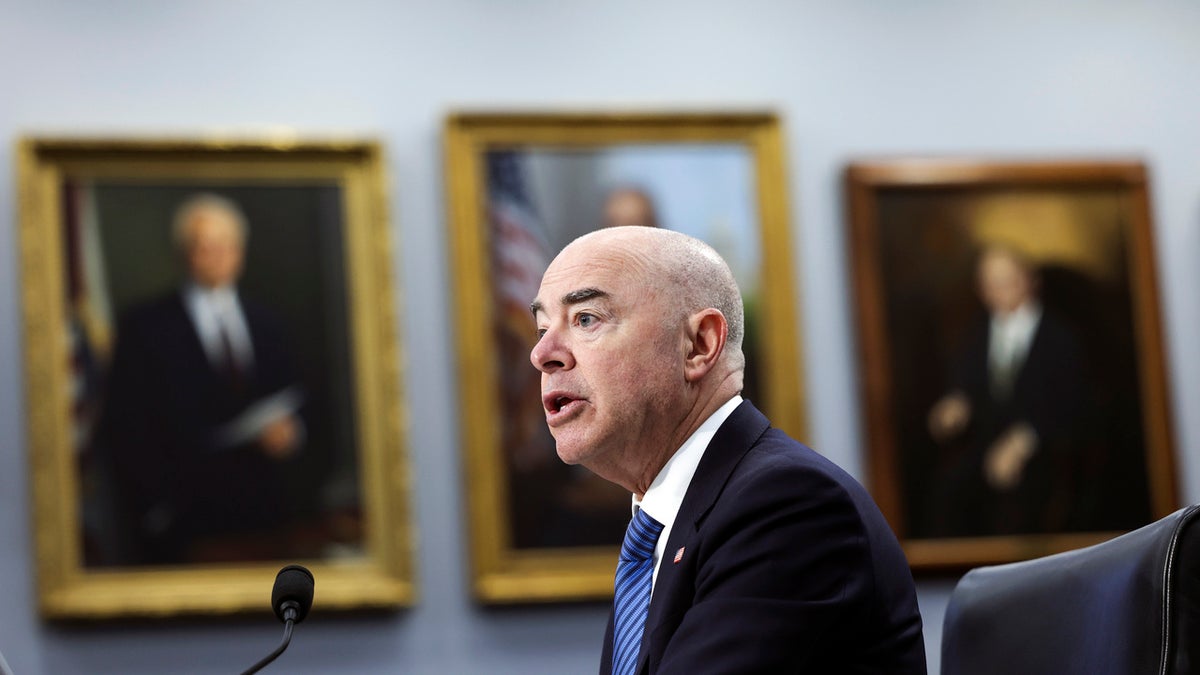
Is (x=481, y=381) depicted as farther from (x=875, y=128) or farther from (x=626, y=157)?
(x=875, y=128)

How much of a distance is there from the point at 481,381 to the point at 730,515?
2.83 metres

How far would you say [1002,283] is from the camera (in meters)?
5.78

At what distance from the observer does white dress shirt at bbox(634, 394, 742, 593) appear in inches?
112

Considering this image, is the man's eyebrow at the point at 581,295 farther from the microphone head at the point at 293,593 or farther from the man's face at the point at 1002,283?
the man's face at the point at 1002,283

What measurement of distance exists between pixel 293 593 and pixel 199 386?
2.58 meters

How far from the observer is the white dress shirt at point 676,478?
112 inches

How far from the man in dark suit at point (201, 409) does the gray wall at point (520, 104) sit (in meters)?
0.31

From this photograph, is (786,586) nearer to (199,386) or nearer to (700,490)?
(700,490)

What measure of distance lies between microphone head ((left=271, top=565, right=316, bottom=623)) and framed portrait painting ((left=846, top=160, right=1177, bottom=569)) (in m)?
3.20

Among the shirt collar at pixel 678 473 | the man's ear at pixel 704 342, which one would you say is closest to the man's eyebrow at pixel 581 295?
the man's ear at pixel 704 342

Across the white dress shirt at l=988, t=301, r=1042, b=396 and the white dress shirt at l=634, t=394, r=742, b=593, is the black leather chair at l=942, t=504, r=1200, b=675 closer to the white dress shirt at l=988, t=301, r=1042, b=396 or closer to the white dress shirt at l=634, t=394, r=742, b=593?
the white dress shirt at l=634, t=394, r=742, b=593

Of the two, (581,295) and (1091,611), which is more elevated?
(581,295)

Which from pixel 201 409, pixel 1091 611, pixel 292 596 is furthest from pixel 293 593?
pixel 201 409

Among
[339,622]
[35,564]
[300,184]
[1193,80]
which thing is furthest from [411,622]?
[1193,80]
